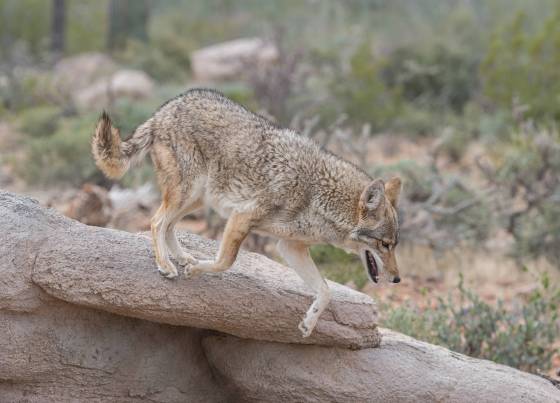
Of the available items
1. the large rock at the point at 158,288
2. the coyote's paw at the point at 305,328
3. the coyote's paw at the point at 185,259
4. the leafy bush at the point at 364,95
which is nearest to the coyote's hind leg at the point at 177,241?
the coyote's paw at the point at 185,259

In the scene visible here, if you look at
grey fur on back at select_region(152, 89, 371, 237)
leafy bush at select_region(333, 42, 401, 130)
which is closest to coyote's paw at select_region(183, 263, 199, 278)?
grey fur on back at select_region(152, 89, 371, 237)

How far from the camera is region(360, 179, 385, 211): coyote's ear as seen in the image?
6512mm

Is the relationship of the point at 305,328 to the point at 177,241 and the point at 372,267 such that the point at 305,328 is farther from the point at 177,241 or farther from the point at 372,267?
the point at 177,241

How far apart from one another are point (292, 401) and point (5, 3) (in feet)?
87.8

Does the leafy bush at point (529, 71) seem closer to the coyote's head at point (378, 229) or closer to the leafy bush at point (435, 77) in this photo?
the leafy bush at point (435, 77)

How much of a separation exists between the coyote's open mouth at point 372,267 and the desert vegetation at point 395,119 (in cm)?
240

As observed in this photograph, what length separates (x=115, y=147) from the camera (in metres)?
6.59

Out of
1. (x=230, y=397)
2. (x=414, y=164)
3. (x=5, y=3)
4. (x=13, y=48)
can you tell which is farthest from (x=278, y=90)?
(x=5, y=3)

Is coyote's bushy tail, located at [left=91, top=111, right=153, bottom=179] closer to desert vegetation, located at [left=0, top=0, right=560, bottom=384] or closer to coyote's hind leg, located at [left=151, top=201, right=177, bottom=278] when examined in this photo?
coyote's hind leg, located at [left=151, top=201, right=177, bottom=278]

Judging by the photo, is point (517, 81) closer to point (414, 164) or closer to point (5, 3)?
point (414, 164)

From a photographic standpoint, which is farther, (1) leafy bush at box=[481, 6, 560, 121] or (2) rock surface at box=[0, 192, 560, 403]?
(1) leafy bush at box=[481, 6, 560, 121]

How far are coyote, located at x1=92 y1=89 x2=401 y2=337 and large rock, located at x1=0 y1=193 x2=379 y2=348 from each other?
0.17 metres

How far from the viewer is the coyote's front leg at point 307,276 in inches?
257

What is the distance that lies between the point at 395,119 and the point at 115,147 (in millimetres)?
14711
